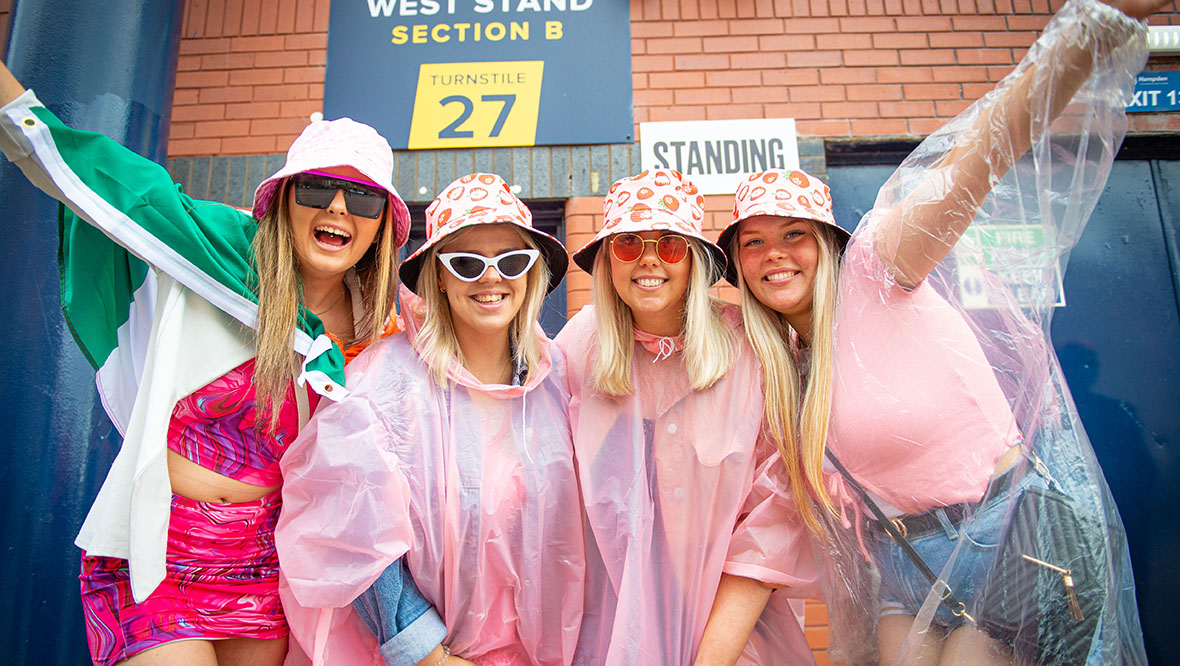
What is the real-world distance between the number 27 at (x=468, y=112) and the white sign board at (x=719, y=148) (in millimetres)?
686

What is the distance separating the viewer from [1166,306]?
3377mm

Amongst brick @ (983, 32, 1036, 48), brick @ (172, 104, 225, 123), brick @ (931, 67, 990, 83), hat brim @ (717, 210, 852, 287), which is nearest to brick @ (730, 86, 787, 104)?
brick @ (931, 67, 990, 83)

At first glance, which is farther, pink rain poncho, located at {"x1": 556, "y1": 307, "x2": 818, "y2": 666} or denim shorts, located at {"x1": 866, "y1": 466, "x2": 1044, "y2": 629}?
pink rain poncho, located at {"x1": 556, "y1": 307, "x2": 818, "y2": 666}

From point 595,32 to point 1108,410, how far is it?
3.17 m

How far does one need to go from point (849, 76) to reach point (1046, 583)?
8.75 feet

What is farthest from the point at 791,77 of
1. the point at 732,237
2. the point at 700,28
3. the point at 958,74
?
the point at 732,237

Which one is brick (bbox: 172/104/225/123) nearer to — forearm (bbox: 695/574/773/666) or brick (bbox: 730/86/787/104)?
brick (bbox: 730/86/787/104)

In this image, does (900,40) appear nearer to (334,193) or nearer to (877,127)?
(877,127)

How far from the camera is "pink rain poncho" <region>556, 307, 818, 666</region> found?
1815 mm

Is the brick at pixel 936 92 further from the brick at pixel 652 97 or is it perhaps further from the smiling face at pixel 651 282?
the smiling face at pixel 651 282

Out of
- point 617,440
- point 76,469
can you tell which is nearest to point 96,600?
point 76,469

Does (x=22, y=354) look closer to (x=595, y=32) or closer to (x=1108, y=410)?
(x=595, y=32)

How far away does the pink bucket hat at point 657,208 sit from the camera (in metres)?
1.93

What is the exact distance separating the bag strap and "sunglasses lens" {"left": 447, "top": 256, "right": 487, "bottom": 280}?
1070 millimetres
